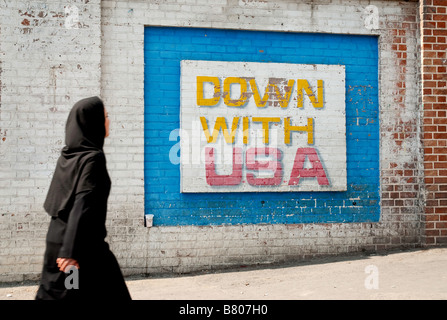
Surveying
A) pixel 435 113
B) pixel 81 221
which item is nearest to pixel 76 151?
pixel 81 221

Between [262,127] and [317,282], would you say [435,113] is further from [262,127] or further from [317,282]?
[317,282]

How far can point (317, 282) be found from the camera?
737 cm

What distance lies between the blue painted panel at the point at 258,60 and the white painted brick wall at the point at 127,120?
138 millimetres

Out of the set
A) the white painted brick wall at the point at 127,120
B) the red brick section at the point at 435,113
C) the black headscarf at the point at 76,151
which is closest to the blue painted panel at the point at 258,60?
the white painted brick wall at the point at 127,120

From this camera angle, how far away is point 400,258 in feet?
27.6

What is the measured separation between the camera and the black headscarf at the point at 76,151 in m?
3.96

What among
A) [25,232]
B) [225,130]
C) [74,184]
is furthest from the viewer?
[225,130]

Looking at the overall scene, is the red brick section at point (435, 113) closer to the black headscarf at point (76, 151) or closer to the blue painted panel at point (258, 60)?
the blue painted panel at point (258, 60)

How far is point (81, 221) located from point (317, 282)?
437 cm

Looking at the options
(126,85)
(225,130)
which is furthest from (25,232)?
(225,130)

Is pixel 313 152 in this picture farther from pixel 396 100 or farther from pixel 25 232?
pixel 25 232

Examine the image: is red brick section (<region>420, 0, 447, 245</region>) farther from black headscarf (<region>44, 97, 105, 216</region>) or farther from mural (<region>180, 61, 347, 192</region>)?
black headscarf (<region>44, 97, 105, 216</region>)

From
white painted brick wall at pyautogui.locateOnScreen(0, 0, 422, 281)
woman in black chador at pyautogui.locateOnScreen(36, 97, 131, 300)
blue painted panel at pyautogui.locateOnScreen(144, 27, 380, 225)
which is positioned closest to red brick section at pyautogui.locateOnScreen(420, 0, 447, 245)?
white painted brick wall at pyautogui.locateOnScreen(0, 0, 422, 281)

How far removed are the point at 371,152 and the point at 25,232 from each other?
5495 mm
